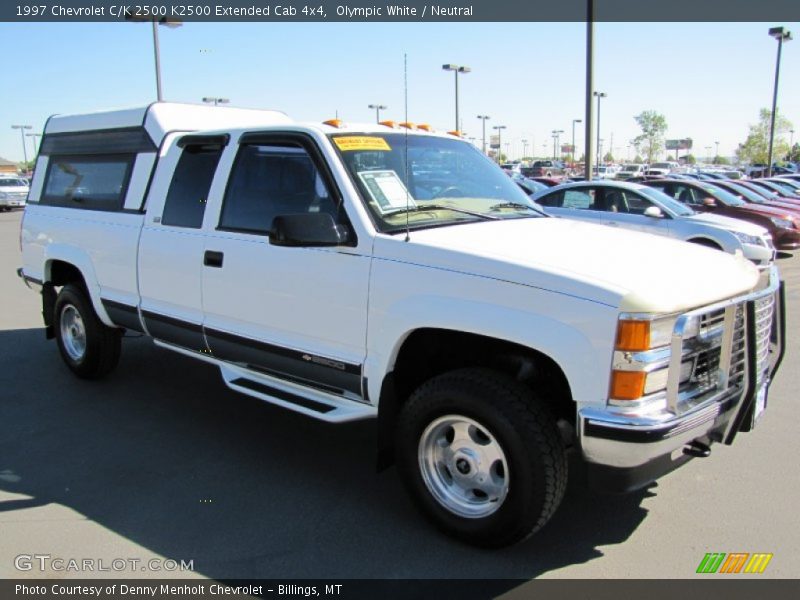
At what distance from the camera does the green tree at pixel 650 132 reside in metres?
74.4

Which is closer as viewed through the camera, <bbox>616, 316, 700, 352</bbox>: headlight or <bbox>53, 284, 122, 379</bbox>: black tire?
<bbox>616, 316, 700, 352</bbox>: headlight

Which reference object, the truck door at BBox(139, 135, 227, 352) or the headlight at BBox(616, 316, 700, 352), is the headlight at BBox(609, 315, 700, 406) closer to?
the headlight at BBox(616, 316, 700, 352)

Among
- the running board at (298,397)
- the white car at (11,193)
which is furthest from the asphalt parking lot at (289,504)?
the white car at (11,193)

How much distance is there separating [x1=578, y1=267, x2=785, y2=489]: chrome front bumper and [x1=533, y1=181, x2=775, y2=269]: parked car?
7760 millimetres

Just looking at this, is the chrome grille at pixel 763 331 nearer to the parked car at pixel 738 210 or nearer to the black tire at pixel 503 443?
→ the black tire at pixel 503 443

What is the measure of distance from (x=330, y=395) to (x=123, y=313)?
224 centimetres

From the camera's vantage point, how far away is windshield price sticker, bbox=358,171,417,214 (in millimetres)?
3754

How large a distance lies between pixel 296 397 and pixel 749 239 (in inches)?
378

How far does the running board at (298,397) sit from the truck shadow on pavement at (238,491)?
503 mm

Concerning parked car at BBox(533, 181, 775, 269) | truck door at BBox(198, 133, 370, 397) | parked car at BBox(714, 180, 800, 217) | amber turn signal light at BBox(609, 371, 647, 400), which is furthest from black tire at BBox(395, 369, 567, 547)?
parked car at BBox(714, 180, 800, 217)

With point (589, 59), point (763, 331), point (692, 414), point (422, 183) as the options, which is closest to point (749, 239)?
point (589, 59)

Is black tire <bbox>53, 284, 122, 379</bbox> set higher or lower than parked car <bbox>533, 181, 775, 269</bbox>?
lower
